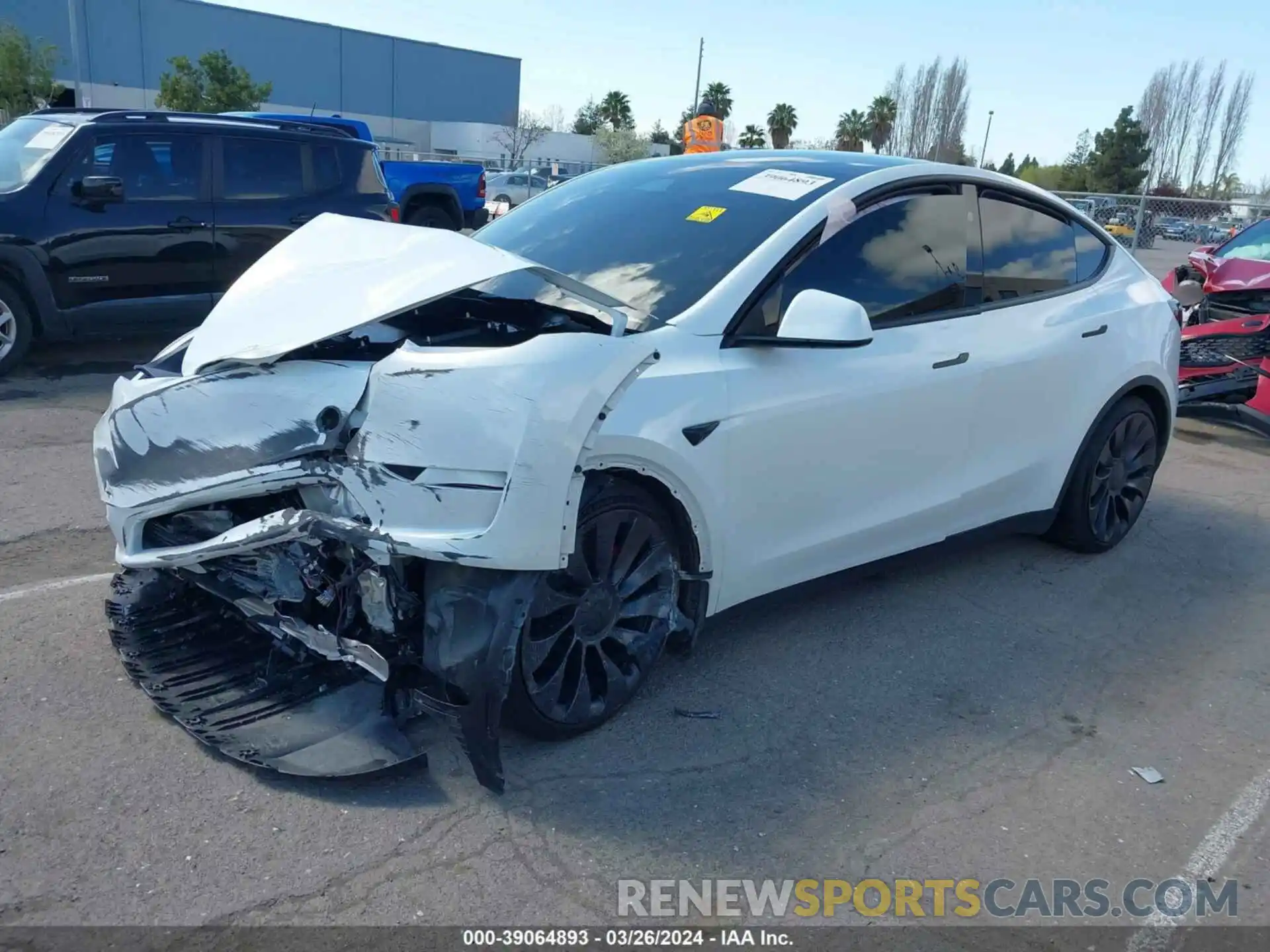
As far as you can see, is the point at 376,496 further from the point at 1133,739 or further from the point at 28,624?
the point at 1133,739

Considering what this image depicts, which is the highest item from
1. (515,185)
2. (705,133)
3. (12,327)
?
Answer: (705,133)

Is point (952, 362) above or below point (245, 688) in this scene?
above

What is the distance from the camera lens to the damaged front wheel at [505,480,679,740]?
3.19 m

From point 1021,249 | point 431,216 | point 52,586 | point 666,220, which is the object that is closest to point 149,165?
point 52,586

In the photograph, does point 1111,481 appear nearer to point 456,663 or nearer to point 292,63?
point 456,663

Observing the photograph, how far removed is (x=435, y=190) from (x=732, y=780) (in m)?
13.7

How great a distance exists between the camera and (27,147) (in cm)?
850

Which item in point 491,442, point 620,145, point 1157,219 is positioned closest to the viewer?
point 491,442

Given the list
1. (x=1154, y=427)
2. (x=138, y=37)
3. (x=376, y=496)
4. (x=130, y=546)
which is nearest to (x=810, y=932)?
(x=376, y=496)

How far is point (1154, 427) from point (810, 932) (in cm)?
388

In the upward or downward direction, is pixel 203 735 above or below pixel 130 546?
below

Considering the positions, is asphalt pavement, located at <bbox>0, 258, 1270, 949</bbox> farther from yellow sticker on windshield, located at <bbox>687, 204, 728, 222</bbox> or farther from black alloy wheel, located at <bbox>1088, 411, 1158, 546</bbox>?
yellow sticker on windshield, located at <bbox>687, 204, 728, 222</bbox>

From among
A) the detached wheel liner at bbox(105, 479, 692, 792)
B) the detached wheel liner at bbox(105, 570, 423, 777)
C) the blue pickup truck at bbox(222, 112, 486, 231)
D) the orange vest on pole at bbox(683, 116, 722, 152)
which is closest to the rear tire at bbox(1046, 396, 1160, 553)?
Result: the detached wheel liner at bbox(105, 479, 692, 792)

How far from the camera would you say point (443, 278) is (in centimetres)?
320
